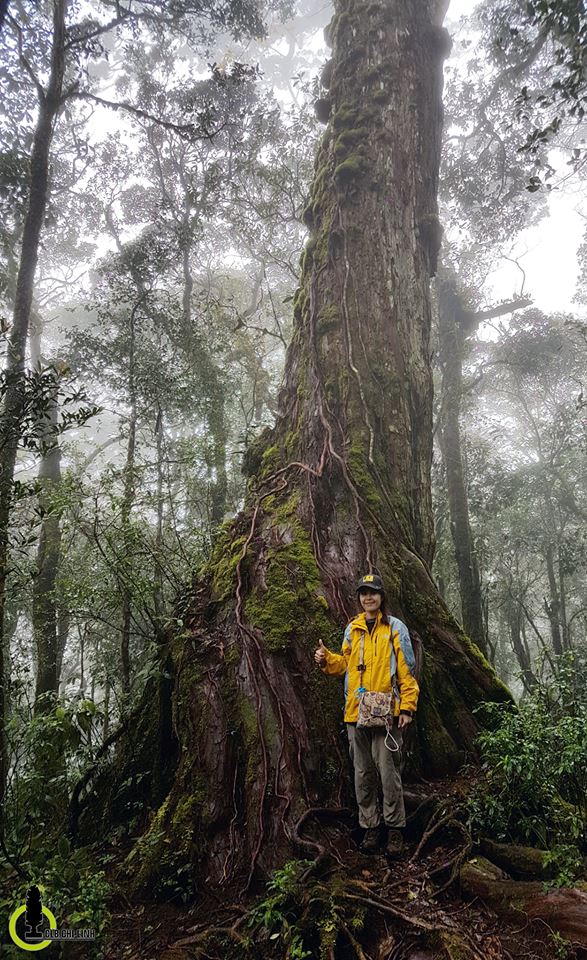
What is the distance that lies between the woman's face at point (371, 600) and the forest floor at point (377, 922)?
1.40 m

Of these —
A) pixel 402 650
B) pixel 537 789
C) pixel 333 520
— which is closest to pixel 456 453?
pixel 333 520

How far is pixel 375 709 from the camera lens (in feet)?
11.8

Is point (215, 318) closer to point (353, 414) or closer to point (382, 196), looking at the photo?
point (382, 196)

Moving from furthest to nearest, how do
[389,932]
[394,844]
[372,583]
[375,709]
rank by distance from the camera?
[372,583], [375,709], [394,844], [389,932]

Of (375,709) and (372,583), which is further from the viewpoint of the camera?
(372,583)

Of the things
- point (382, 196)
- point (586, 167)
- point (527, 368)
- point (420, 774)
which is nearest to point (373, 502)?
point (420, 774)

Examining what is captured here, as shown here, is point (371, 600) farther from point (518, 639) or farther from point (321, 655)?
point (518, 639)

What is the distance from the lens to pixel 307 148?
14.0 metres

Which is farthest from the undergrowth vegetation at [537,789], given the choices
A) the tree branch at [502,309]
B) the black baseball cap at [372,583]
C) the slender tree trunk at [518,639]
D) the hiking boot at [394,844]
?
the tree branch at [502,309]

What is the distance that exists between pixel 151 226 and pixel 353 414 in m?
16.8

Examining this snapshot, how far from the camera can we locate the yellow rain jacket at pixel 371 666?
3672 mm

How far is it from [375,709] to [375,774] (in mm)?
447

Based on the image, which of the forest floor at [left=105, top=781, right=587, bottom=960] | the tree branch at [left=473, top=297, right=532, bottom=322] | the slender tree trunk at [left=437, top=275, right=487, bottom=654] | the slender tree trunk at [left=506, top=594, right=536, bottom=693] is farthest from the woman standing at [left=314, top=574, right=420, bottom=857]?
the tree branch at [left=473, top=297, right=532, bottom=322]

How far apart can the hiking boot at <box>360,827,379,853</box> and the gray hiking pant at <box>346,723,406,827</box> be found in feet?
0.12
